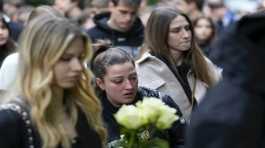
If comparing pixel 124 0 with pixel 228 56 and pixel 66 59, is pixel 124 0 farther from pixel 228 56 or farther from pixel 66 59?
pixel 228 56

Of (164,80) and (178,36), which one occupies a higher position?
(178,36)

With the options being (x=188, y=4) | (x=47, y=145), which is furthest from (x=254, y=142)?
(x=188, y=4)

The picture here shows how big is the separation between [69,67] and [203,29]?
8.01 m

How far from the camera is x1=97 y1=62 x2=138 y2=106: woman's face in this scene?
20.0ft

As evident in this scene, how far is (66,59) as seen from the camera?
14.5ft

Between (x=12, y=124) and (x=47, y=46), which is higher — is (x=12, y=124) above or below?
below

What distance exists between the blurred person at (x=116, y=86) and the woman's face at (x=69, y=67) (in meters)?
Answer: 1.46

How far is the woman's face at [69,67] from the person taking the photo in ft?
14.5

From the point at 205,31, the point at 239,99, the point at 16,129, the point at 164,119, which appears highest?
the point at 239,99

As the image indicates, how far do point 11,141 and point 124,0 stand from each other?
6120 millimetres

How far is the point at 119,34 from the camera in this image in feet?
34.1

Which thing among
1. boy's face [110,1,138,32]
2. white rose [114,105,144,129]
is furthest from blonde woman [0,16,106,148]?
boy's face [110,1,138,32]

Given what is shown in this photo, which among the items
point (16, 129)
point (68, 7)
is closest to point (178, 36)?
point (16, 129)

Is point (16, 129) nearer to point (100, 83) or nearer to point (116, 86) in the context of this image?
point (116, 86)
